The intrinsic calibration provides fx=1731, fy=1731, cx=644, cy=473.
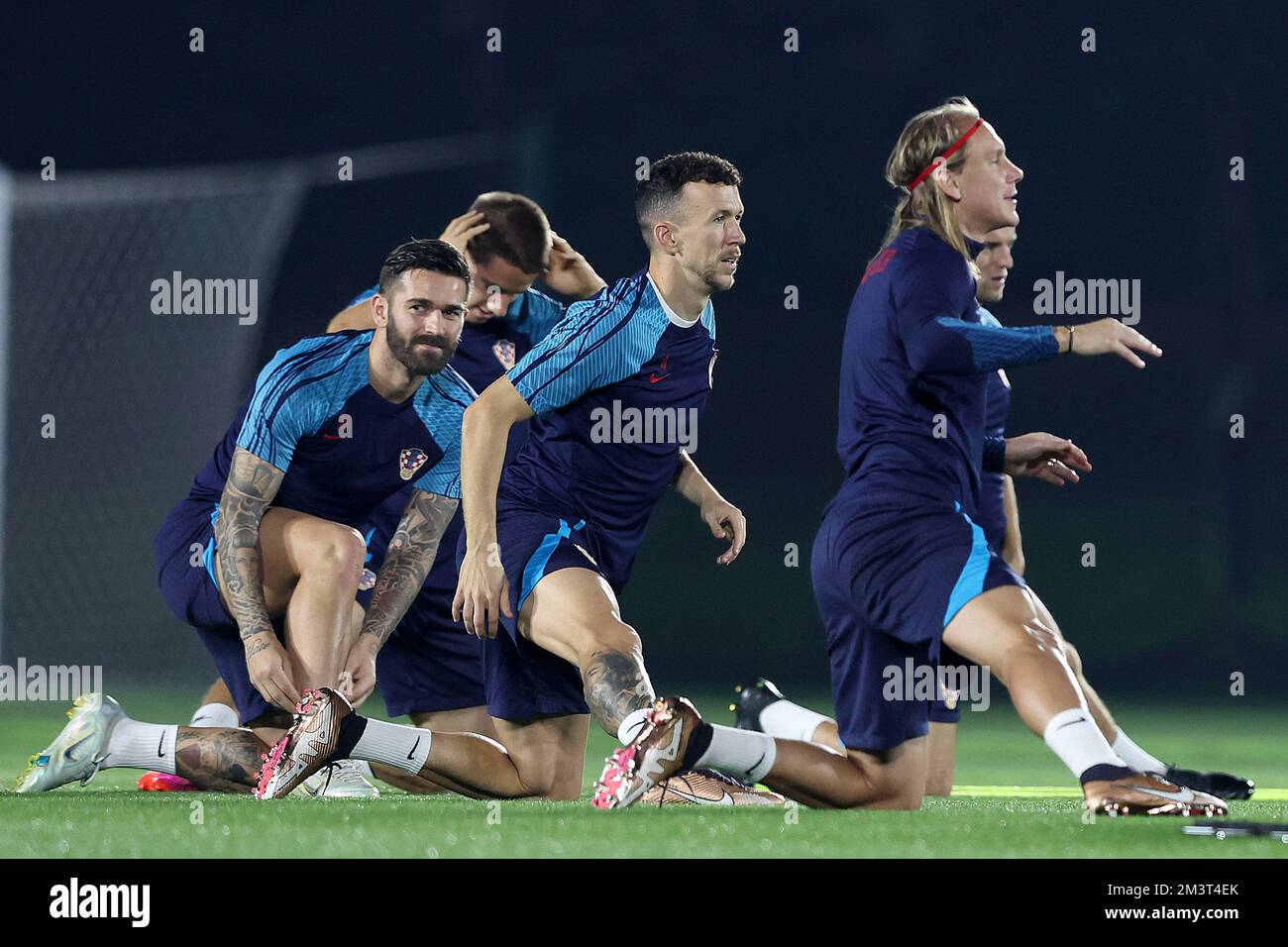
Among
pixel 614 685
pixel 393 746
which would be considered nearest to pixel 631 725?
pixel 614 685

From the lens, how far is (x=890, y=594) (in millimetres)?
4012

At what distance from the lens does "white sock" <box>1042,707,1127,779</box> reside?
3.65 meters

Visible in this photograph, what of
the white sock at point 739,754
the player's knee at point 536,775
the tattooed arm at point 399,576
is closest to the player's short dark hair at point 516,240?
the tattooed arm at point 399,576

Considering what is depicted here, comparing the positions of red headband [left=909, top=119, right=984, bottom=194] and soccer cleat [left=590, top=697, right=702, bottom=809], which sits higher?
red headband [left=909, top=119, right=984, bottom=194]

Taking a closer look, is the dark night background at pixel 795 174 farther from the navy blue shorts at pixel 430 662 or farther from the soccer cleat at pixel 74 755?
the soccer cleat at pixel 74 755

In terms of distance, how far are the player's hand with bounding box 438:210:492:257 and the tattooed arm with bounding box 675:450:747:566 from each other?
4.26 feet

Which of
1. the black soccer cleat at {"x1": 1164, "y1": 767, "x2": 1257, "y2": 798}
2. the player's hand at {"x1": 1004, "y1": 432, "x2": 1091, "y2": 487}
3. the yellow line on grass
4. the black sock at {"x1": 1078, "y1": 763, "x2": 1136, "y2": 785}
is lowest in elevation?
the yellow line on grass

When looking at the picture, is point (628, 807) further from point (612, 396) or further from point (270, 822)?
point (612, 396)

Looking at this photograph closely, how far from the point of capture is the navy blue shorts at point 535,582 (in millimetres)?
4625

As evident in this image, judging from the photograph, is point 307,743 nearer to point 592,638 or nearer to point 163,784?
point 592,638

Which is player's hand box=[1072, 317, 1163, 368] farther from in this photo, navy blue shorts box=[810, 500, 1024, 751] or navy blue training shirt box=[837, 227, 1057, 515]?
navy blue shorts box=[810, 500, 1024, 751]

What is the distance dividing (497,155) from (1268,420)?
5.25m

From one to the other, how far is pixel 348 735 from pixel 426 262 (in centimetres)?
155

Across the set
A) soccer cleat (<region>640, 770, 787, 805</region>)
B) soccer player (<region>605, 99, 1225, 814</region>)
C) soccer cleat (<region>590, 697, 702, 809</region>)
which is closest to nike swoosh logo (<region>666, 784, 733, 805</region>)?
soccer cleat (<region>640, 770, 787, 805</region>)
